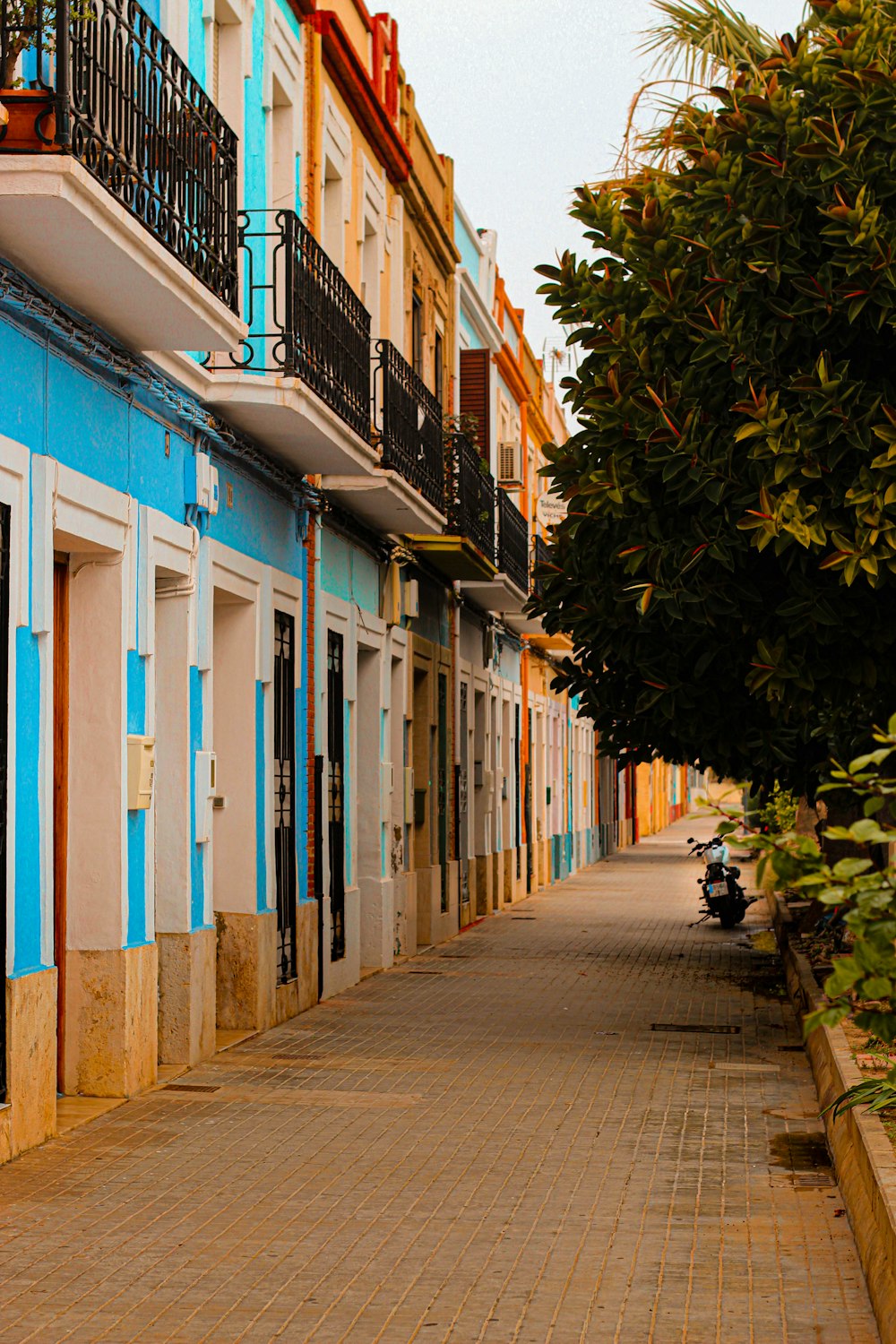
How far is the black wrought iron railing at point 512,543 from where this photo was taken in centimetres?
2255

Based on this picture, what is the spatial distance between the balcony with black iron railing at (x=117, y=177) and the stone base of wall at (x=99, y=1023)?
129 inches

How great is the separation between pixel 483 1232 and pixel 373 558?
34.3ft

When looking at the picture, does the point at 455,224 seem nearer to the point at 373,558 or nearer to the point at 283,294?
the point at 373,558

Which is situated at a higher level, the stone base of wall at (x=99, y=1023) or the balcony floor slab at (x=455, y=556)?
the balcony floor slab at (x=455, y=556)

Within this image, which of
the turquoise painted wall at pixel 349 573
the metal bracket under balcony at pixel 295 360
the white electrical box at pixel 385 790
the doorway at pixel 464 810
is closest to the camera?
the metal bracket under balcony at pixel 295 360

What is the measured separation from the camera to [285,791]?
523 inches

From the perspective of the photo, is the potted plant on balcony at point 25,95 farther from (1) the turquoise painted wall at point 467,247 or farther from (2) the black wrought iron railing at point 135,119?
(1) the turquoise painted wall at point 467,247

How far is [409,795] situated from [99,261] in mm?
11030

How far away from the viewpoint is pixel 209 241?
9695 mm

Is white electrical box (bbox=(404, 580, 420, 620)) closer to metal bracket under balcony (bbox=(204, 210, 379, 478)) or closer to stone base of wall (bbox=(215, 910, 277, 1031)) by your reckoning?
metal bracket under balcony (bbox=(204, 210, 379, 478))

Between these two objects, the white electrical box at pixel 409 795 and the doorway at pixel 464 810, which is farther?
the doorway at pixel 464 810

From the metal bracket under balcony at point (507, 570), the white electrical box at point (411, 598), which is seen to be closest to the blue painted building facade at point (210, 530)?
the white electrical box at point (411, 598)

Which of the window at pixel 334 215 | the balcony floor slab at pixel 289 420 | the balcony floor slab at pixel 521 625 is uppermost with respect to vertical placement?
the window at pixel 334 215

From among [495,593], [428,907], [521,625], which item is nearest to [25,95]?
[428,907]
